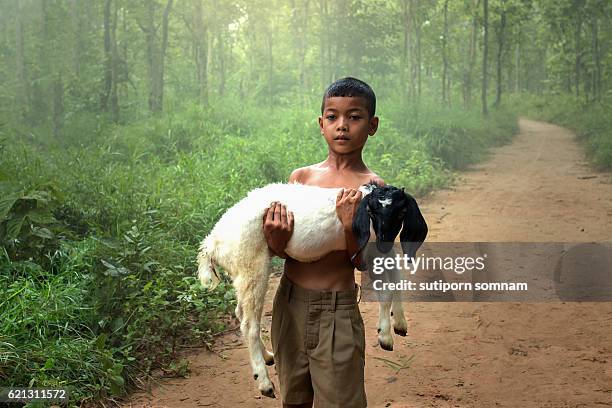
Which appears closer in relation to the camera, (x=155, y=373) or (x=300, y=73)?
(x=155, y=373)

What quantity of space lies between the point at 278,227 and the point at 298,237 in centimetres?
7

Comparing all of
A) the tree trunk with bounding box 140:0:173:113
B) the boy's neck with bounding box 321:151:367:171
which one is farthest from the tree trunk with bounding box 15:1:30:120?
the boy's neck with bounding box 321:151:367:171

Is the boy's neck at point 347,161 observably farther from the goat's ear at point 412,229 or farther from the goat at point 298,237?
the goat's ear at point 412,229

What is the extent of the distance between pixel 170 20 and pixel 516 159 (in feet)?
24.2

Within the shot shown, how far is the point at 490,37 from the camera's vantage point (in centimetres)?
1648

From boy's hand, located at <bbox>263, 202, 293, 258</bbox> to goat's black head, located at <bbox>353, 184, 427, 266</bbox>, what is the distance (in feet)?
0.72

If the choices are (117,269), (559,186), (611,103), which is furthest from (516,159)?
(117,269)

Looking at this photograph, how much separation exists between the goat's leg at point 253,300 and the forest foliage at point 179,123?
1423mm

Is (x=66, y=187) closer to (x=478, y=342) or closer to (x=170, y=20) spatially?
(x=478, y=342)

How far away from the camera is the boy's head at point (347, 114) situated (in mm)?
1701

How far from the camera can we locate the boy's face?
5.58 ft

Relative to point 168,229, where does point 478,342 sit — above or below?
below

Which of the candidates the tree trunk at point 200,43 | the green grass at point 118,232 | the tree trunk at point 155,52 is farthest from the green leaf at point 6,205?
the tree trunk at point 200,43

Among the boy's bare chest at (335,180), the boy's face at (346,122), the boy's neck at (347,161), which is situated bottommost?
the boy's bare chest at (335,180)
